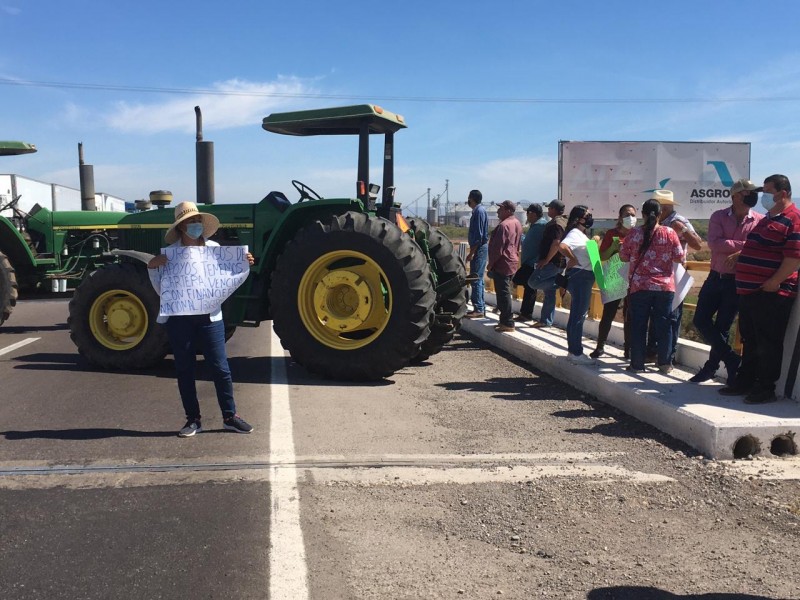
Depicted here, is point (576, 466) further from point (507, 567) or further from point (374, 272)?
point (374, 272)

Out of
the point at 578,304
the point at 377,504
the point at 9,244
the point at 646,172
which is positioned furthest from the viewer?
the point at 646,172

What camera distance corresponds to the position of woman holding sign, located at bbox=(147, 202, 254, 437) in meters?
5.29

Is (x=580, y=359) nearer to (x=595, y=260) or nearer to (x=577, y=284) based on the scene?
(x=577, y=284)

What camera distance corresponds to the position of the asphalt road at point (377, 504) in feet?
10.5

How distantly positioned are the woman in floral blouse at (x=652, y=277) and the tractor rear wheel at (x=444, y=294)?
224cm

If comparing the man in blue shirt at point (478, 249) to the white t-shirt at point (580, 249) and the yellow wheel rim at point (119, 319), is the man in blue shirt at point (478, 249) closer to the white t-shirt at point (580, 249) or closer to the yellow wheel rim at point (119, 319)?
the white t-shirt at point (580, 249)

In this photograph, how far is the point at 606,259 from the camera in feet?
24.5

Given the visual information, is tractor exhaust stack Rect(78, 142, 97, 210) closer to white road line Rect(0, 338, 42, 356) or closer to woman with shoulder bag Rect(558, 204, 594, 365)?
white road line Rect(0, 338, 42, 356)

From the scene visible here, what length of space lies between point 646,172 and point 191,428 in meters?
23.4

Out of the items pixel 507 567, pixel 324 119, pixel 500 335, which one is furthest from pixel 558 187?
pixel 507 567

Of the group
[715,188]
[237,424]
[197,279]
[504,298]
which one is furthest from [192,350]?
[715,188]

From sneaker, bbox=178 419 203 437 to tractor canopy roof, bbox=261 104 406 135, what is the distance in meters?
3.76

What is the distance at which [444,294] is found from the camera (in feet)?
27.8

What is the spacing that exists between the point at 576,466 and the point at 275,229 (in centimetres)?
416
